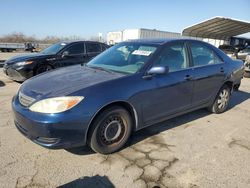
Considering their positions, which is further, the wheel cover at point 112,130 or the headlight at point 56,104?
the wheel cover at point 112,130

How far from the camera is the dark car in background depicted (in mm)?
7418

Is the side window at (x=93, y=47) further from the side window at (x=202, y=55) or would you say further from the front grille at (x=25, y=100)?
the front grille at (x=25, y=100)

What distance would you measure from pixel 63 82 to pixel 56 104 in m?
0.56

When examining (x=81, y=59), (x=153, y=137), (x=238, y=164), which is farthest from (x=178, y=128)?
(x=81, y=59)

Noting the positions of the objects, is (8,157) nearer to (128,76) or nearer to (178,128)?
(128,76)

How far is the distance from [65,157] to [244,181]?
2.27 meters

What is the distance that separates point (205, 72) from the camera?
4.55 metres

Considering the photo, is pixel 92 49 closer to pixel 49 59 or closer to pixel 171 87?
pixel 49 59

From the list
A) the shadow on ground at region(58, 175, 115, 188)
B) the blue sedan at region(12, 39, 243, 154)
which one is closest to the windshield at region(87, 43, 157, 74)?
the blue sedan at region(12, 39, 243, 154)

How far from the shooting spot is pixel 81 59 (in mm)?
8359

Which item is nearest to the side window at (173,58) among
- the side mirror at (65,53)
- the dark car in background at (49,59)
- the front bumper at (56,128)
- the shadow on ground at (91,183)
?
the front bumper at (56,128)

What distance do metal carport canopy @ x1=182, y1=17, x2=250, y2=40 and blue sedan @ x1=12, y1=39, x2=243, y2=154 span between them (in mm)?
15025

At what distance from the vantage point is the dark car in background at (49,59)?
7418mm

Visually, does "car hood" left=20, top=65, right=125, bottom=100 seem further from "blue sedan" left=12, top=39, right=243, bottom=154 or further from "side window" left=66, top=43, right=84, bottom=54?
"side window" left=66, top=43, right=84, bottom=54
